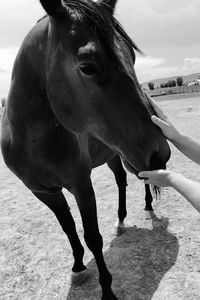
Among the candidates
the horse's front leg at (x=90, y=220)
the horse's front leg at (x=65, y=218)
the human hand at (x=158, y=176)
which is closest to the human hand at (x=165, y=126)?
the human hand at (x=158, y=176)

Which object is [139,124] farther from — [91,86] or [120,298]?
[120,298]

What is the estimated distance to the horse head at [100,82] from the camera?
5.90 feet

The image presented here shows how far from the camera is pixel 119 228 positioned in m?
4.38

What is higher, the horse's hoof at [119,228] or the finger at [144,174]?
the finger at [144,174]

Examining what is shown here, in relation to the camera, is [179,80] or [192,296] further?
[179,80]

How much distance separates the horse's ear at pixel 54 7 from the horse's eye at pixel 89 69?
0.42 m

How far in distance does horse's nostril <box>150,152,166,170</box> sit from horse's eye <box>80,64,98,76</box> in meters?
0.59

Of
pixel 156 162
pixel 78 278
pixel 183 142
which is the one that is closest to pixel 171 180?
pixel 156 162

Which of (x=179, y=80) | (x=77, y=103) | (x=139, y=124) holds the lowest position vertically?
(x=179, y=80)

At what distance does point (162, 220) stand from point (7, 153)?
2588mm

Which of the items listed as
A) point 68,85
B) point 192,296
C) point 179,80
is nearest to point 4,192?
point 192,296

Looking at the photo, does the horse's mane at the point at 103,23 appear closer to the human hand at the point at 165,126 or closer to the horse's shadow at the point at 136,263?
the human hand at the point at 165,126

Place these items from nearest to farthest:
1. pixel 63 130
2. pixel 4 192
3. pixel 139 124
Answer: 1. pixel 139 124
2. pixel 63 130
3. pixel 4 192

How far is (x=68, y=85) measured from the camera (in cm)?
204
